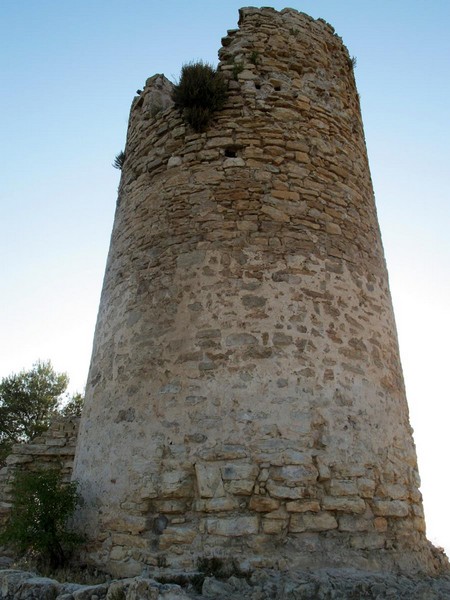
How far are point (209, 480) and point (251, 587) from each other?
898 millimetres

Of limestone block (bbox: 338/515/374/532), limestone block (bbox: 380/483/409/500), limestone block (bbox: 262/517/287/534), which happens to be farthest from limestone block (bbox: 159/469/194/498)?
limestone block (bbox: 380/483/409/500)

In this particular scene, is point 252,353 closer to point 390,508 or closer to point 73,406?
point 390,508

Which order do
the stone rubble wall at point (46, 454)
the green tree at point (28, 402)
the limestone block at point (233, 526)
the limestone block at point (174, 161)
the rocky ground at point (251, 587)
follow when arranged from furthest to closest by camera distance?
the green tree at point (28, 402) < the stone rubble wall at point (46, 454) < the limestone block at point (174, 161) < the limestone block at point (233, 526) < the rocky ground at point (251, 587)

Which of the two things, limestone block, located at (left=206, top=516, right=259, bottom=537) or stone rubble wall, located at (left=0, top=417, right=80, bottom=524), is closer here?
limestone block, located at (left=206, top=516, right=259, bottom=537)

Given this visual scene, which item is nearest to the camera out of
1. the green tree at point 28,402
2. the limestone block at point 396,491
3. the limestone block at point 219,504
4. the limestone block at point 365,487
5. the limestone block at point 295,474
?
the limestone block at point 219,504

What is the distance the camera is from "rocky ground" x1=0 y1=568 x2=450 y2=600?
3.57 m

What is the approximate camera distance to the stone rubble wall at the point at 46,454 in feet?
25.2

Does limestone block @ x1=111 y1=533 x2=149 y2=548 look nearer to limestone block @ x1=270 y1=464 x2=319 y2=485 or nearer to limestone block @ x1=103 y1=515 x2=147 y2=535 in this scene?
limestone block @ x1=103 y1=515 x2=147 y2=535

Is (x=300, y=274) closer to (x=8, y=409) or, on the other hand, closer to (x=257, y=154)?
(x=257, y=154)

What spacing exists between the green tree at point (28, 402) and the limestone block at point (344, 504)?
48.3ft

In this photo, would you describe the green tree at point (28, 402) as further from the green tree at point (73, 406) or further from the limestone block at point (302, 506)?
the limestone block at point (302, 506)

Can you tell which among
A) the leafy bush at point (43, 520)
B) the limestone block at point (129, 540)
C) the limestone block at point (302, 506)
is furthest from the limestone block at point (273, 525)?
the leafy bush at point (43, 520)

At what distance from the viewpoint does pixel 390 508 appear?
4.73 meters

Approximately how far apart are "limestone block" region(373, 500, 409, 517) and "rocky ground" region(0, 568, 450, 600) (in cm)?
53
